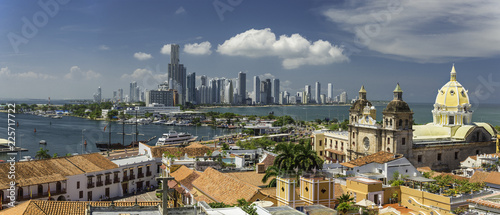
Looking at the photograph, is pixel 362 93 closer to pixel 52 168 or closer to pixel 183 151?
pixel 183 151

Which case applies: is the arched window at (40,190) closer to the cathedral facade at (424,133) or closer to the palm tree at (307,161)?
the palm tree at (307,161)

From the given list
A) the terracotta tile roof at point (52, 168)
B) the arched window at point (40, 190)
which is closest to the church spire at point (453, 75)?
the terracotta tile roof at point (52, 168)

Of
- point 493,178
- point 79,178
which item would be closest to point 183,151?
point 79,178

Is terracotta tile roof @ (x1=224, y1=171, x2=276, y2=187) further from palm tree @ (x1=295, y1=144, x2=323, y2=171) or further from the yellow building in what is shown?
the yellow building

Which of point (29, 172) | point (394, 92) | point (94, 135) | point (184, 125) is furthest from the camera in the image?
point (184, 125)

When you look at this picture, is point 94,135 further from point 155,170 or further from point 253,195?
point 253,195

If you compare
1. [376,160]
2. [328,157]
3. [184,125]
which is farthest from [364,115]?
[184,125]
